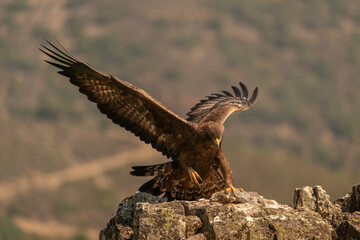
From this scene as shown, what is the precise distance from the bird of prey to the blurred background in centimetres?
4360

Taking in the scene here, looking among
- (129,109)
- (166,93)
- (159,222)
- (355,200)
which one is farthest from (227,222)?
(166,93)

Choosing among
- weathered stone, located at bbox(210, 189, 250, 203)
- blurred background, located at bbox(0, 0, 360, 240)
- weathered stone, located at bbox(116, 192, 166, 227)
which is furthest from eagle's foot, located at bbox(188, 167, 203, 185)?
blurred background, located at bbox(0, 0, 360, 240)

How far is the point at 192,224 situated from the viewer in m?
10.7

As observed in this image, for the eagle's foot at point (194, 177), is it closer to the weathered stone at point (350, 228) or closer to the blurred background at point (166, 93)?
the weathered stone at point (350, 228)

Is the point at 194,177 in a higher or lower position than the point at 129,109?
lower

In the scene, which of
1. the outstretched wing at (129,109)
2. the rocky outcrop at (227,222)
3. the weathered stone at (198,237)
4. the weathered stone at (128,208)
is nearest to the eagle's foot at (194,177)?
the outstretched wing at (129,109)

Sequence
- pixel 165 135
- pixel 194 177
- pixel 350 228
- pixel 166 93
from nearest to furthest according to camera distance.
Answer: pixel 350 228 < pixel 194 177 < pixel 165 135 < pixel 166 93

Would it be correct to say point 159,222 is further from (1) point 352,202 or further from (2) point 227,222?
(1) point 352,202

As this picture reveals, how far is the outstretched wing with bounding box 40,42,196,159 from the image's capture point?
42.8ft

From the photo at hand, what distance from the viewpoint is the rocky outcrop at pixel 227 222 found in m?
10.5

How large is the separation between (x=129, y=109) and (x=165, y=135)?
0.83 metres

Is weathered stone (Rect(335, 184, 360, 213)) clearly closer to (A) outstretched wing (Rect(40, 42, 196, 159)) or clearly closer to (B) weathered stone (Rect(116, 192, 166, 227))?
(A) outstretched wing (Rect(40, 42, 196, 159))

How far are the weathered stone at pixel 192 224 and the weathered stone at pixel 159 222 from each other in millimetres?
130

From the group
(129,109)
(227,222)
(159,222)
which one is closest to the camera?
(159,222)
